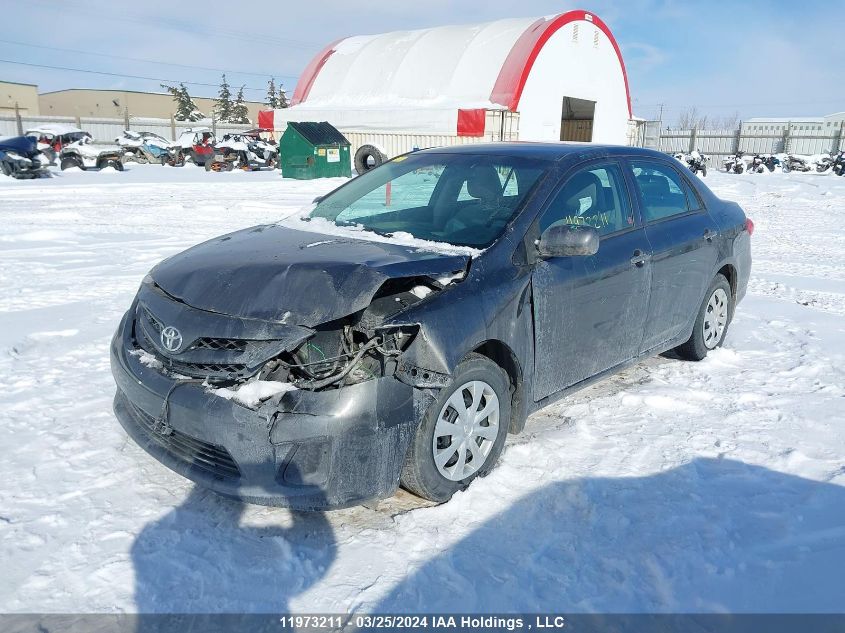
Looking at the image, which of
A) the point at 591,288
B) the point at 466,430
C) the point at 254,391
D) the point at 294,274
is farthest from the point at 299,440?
the point at 591,288

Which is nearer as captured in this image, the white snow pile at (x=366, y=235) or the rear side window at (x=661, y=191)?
the white snow pile at (x=366, y=235)

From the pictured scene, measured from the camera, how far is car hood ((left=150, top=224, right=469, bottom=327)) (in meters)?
2.78

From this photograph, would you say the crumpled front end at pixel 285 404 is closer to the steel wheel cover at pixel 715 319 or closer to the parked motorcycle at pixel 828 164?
the steel wheel cover at pixel 715 319

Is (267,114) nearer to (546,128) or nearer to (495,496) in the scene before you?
(546,128)

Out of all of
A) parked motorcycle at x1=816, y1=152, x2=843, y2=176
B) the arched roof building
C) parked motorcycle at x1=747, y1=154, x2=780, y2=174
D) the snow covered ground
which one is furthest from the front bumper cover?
parked motorcycle at x1=816, y1=152, x2=843, y2=176

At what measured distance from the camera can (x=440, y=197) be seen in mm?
3998

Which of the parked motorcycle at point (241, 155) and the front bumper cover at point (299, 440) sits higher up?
the parked motorcycle at point (241, 155)

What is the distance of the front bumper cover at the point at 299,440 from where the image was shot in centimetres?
262

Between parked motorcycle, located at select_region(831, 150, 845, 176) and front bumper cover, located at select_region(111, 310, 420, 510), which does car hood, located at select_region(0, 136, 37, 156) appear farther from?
parked motorcycle, located at select_region(831, 150, 845, 176)

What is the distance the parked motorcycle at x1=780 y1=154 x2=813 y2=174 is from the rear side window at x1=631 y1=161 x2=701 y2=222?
3215 centimetres

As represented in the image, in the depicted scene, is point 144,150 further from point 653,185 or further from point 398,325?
point 398,325

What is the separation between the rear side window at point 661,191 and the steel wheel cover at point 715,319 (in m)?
0.77

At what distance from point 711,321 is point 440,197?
2.59 metres

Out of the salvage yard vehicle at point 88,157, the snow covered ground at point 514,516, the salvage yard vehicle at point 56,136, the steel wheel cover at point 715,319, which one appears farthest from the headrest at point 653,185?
the salvage yard vehicle at point 56,136
